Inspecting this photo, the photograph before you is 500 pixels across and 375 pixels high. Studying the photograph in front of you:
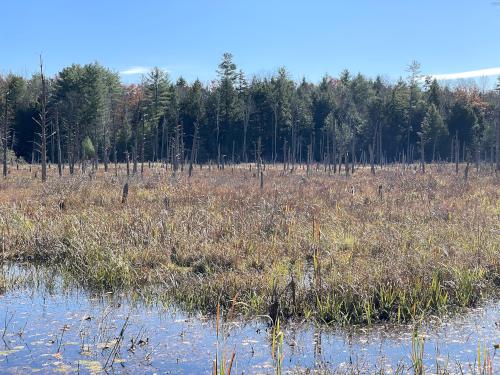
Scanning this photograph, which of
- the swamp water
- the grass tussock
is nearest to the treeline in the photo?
the grass tussock

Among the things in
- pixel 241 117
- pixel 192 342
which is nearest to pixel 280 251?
pixel 192 342

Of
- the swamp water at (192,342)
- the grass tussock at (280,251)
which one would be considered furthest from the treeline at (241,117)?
the swamp water at (192,342)

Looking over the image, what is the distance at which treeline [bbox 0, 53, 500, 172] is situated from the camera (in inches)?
2424

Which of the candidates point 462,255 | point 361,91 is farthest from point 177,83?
point 462,255

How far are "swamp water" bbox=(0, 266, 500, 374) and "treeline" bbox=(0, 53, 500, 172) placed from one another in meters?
51.3

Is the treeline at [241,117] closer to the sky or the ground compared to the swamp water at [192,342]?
→ closer to the sky

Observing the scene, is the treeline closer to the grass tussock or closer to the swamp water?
the grass tussock

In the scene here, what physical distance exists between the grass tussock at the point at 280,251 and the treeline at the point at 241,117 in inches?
1734

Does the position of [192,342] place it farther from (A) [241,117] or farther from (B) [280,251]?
(A) [241,117]

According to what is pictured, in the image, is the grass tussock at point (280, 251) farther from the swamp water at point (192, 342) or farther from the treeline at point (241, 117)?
the treeline at point (241, 117)

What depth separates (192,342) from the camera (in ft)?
22.4

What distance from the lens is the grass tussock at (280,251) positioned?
7956mm

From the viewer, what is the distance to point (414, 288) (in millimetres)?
8102

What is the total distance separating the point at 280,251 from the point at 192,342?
429 centimetres
